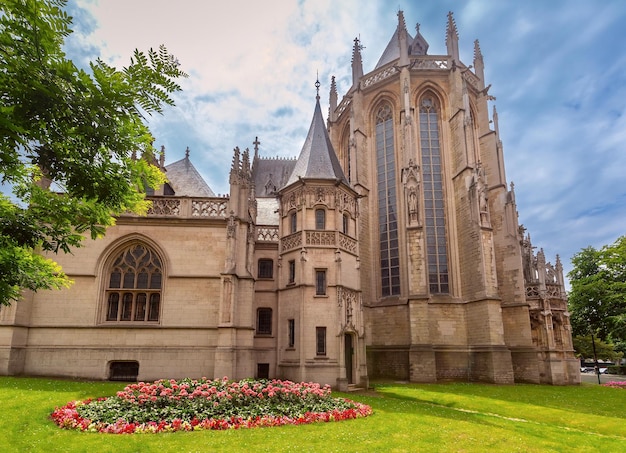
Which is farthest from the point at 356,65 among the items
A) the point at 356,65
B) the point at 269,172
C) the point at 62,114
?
the point at 62,114

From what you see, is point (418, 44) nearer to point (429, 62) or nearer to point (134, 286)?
point (429, 62)

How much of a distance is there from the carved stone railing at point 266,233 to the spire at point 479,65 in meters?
24.0

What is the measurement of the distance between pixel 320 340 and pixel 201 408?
10150 mm

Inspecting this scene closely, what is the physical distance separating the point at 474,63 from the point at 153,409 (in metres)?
37.7

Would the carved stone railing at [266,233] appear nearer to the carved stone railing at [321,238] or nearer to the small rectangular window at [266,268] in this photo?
the small rectangular window at [266,268]

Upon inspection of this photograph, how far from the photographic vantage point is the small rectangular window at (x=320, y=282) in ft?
70.9

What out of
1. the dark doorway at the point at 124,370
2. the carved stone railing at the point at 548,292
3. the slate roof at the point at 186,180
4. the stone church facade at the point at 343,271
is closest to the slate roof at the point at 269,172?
the stone church facade at the point at 343,271

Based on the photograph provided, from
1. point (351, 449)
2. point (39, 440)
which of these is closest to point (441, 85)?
point (351, 449)

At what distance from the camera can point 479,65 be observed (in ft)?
120

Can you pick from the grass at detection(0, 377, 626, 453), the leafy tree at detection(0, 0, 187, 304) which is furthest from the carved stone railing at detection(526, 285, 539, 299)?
the leafy tree at detection(0, 0, 187, 304)

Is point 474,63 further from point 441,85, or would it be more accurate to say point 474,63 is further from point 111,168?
point 111,168

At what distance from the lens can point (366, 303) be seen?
30500 mm

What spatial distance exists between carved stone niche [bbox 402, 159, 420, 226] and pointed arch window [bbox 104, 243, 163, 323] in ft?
59.3

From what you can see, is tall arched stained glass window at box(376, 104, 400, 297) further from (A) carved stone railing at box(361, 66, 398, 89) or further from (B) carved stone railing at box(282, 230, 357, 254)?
(B) carved stone railing at box(282, 230, 357, 254)
